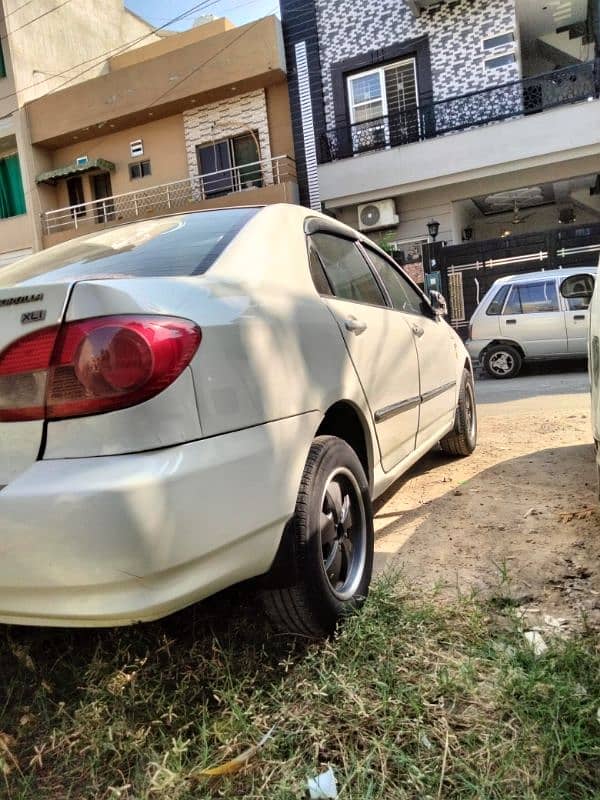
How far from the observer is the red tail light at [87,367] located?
148 cm

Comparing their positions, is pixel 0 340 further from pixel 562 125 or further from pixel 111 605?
pixel 562 125

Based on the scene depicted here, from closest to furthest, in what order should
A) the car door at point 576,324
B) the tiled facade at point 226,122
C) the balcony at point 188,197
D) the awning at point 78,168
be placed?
1. the car door at point 576,324
2. the balcony at point 188,197
3. the tiled facade at point 226,122
4. the awning at point 78,168

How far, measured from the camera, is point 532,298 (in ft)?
31.8

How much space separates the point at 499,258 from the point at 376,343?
36.7ft

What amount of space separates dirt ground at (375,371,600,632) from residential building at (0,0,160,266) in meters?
16.4

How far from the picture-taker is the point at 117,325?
1.50 metres

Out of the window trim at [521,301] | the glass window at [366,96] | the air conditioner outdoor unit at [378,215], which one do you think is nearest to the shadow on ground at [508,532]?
the window trim at [521,301]

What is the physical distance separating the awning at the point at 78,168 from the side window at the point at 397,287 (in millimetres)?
15311

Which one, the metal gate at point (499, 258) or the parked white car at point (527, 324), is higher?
the metal gate at point (499, 258)

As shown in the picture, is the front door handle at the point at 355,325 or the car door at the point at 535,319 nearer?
the front door handle at the point at 355,325

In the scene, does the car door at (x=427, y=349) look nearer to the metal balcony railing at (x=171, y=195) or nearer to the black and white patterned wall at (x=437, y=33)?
the metal balcony railing at (x=171, y=195)

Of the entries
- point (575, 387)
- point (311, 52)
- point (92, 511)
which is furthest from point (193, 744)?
point (311, 52)

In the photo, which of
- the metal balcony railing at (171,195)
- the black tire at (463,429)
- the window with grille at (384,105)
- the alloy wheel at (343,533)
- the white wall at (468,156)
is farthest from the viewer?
the metal balcony railing at (171,195)

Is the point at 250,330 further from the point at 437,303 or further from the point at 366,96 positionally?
the point at 366,96
